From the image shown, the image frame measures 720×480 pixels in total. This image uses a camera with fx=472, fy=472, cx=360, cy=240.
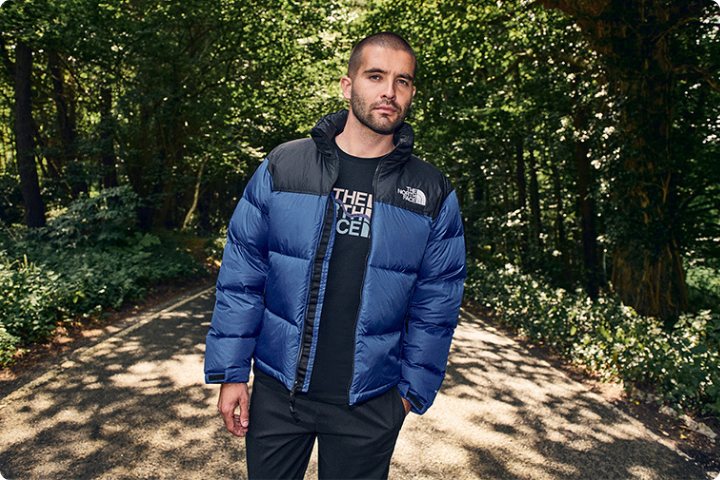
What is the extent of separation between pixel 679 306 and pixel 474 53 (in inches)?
303

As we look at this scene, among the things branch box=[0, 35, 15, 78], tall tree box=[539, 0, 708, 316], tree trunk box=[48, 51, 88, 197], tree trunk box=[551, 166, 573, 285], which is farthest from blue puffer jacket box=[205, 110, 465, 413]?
branch box=[0, 35, 15, 78]

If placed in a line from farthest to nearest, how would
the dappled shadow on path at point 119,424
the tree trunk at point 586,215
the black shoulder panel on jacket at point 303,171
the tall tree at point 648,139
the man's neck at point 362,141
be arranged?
the tree trunk at point 586,215 → the tall tree at point 648,139 → the dappled shadow on path at point 119,424 → the man's neck at point 362,141 → the black shoulder panel on jacket at point 303,171

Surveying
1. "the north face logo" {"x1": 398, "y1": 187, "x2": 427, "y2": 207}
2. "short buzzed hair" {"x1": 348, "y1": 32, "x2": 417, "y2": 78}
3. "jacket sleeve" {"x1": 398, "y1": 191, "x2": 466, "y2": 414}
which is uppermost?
"short buzzed hair" {"x1": 348, "y1": 32, "x2": 417, "y2": 78}

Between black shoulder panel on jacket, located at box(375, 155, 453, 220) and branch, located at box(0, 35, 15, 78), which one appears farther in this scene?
branch, located at box(0, 35, 15, 78)

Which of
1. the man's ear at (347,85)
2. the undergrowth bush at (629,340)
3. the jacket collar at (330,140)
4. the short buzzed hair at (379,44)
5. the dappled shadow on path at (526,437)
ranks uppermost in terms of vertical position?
the short buzzed hair at (379,44)

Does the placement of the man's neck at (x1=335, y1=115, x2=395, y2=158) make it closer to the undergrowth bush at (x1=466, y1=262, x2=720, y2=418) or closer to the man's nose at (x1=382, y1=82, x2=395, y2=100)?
the man's nose at (x1=382, y1=82, x2=395, y2=100)

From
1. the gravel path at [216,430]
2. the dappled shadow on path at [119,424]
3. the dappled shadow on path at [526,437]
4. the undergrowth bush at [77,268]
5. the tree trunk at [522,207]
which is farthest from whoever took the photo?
the tree trunk at [522,207]

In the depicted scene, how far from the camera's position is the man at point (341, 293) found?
6.82 feet

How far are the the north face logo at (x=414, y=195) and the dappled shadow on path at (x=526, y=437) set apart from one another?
8.22 ft

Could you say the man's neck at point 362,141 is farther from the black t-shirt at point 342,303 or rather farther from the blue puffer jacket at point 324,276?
the black t-shirt at point 342,303

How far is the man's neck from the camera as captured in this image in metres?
2.29

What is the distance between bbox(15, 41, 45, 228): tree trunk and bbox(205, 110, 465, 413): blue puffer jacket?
46.8 ft

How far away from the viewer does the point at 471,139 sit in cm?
1584

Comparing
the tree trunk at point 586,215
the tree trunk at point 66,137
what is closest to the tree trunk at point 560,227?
the tree trunk at point 586,215
